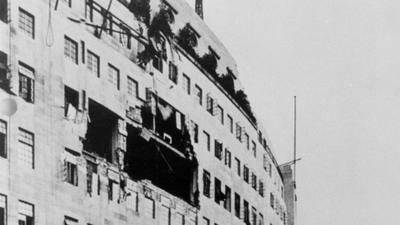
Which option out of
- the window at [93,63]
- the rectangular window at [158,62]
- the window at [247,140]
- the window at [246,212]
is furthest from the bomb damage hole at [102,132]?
the window at [247,140]

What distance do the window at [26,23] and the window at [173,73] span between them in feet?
23.8

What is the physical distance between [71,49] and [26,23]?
1.82 metres

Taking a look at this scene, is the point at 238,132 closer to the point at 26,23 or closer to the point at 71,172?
the point at 71,172

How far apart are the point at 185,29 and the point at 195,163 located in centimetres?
402

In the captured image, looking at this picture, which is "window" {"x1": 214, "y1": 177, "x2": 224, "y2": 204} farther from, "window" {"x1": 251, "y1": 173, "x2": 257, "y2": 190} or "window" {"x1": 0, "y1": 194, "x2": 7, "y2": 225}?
"window" {"x1": 0, "y1": 194, "x2": 7, "y2": 225}

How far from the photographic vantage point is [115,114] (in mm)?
21438

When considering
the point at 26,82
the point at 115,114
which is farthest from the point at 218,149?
the point at 26,82

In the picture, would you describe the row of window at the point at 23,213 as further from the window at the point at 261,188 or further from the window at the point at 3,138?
the window at the point at 261,188

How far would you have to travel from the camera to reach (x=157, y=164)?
23375 mm

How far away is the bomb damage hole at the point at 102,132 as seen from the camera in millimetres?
20234

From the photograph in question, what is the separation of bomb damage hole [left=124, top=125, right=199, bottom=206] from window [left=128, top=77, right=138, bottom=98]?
34.8 inches

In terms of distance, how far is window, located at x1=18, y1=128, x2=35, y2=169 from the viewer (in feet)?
56.9

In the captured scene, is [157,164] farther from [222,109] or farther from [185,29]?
[222,109]

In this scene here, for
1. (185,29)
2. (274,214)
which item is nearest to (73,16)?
(185,29)
